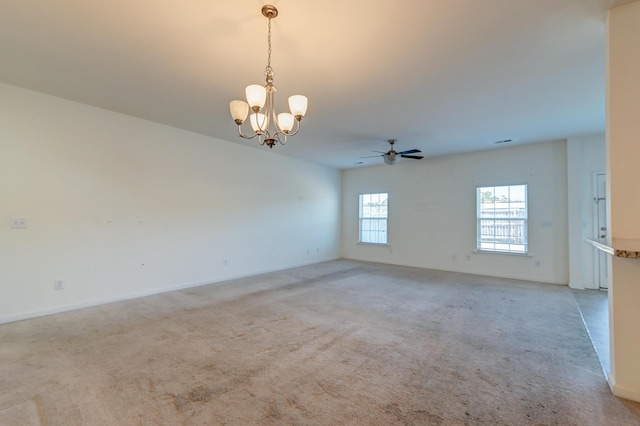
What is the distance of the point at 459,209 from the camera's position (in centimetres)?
652

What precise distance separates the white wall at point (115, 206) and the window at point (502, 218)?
481 centimetres

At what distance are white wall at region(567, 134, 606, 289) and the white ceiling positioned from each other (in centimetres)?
113

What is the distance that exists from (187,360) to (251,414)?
1.00 m

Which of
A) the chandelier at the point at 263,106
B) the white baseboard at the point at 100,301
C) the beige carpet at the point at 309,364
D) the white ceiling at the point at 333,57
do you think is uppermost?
the white ceiling at the point at 333,57

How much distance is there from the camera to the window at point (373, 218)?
7.88 metres

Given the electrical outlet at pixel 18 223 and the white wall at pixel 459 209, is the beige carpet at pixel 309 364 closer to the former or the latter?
the electrical outlet at pixel 18 223

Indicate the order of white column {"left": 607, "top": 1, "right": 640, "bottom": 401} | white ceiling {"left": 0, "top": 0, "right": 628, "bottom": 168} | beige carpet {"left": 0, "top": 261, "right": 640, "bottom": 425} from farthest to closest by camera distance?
white ceiling {"left": 0, "top": 0, "right": 628, "bottom": 168}
white column {"left": 607, "top": 1, "right": 640, "bottom": 401}
beige carpet {"left": 0, "top": 261, "right": 640, "bottom": 425}

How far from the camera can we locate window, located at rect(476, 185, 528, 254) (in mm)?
5812

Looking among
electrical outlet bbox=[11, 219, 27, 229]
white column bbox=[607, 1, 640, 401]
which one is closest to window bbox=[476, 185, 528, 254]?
white column bbox=[607, 1, 640, 401]

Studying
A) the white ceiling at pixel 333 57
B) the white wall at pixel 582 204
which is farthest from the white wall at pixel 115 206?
Answer: the white wall at pixel 582 204

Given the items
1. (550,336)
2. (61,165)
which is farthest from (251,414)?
(61,165)

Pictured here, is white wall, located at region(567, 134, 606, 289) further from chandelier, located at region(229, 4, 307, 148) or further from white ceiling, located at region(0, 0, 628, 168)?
chandelier, located at region(229, 4, 307, 148)

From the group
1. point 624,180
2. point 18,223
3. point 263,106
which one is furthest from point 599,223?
point 18,223

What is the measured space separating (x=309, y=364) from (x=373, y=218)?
19.8ft
